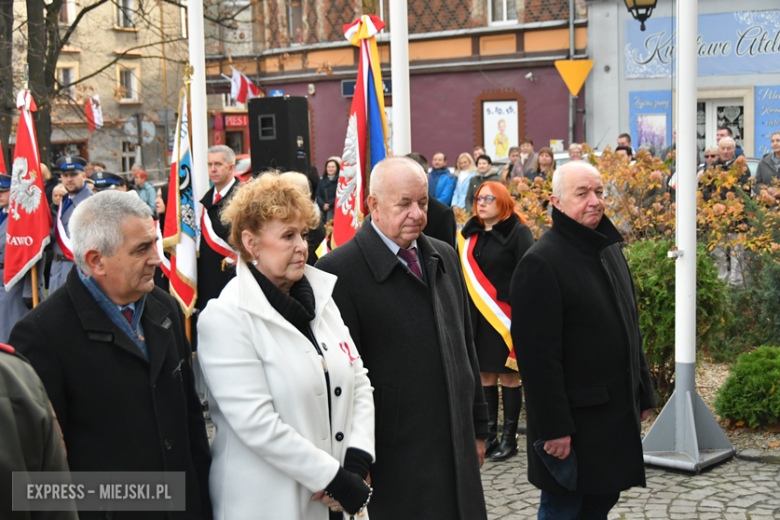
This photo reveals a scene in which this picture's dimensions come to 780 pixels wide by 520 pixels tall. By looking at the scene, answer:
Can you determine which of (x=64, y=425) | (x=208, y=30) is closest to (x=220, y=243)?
(x=64, y=425)

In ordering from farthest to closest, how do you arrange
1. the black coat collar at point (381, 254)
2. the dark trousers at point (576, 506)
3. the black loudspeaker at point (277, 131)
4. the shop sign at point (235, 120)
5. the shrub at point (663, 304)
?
1. the shop sign at point (235, 120)
2. the black loudspeaker at point (277, 131)
3. the shrub at point (663, 304)
4. the dark trousers at point (576, 506)
5. the black coat collar at point (381, 254)

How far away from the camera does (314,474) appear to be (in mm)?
2709

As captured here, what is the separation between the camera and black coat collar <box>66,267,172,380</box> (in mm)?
2604

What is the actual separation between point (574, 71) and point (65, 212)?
13155 millimetres

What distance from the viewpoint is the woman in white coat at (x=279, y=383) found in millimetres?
2707

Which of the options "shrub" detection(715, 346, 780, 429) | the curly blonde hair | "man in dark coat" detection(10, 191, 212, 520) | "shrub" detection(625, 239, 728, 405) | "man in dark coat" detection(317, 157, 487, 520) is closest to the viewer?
"man in dark coat" detection(10, 191, 212, 520)

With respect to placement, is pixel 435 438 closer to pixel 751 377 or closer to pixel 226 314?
pixel 226 314

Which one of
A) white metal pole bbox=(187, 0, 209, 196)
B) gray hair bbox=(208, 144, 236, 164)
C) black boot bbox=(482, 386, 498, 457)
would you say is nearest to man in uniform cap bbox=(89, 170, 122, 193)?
white metal pole bbox=(187, 0, 209, 196)

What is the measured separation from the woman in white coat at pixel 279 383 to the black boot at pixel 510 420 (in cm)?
312

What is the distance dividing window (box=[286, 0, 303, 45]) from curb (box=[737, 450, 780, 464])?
77.5 ft

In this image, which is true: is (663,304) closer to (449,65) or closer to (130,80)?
(449,65)

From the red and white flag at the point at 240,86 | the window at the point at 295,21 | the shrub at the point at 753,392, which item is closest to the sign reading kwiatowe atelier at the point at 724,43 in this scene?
the window at the point at 295,21

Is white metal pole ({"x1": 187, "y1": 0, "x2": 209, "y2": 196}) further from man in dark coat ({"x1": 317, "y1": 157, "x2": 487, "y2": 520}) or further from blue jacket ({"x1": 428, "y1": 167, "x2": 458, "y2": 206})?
blue jacket ({"x1": 428, "y1": 167, "x2": 458, "y2": 206})

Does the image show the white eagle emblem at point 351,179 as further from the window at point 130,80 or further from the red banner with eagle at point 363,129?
the window at point 130,80
